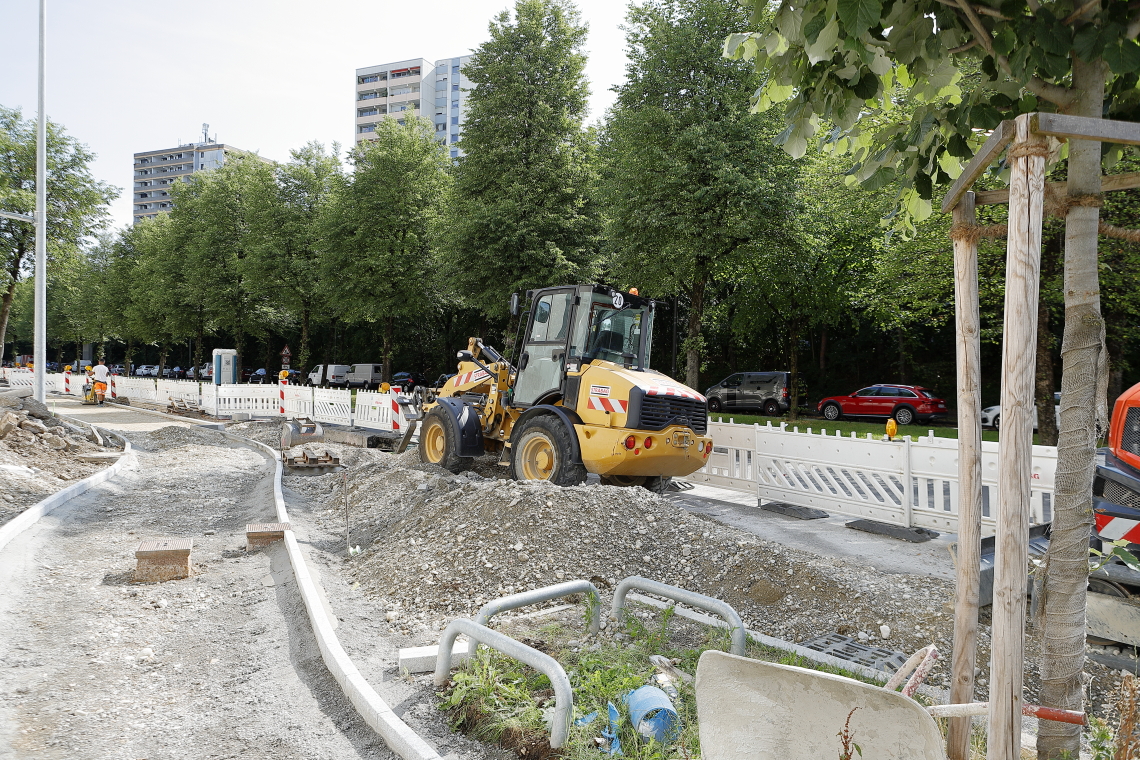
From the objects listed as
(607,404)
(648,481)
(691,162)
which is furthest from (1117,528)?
(691,162)

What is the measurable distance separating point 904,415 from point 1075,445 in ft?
79.4

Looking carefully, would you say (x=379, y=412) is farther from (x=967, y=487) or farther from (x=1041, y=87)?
(x=1041, y=87)

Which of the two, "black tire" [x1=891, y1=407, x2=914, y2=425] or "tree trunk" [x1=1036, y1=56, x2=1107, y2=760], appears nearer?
"tree trunk" [x1=1036, y1=56, x2=1107, y2=760]

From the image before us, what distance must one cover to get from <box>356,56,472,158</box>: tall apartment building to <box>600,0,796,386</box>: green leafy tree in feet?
252

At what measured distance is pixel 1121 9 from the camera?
2.55m

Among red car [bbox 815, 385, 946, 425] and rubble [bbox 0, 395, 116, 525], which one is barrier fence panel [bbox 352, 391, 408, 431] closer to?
rubble [bbox 0, 395, 116, 525]

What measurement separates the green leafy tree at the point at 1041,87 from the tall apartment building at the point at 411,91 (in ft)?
306

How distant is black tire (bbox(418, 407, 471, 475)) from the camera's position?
11191 millimetres

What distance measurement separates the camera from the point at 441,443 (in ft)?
38.5

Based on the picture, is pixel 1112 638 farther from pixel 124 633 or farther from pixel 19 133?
pixel 19 133

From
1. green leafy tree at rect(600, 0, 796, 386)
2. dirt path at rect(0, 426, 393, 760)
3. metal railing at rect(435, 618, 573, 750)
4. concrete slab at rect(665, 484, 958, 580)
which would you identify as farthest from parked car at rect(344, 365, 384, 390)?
metal railing at rect(435, 618, 573, 750)

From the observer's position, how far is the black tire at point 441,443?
11.2 meters

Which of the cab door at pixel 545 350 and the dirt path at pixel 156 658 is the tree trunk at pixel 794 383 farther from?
the dirt path at pixel 156 658

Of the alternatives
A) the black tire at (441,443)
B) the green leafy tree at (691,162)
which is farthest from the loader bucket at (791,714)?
the green leafy tree at (691,162)
